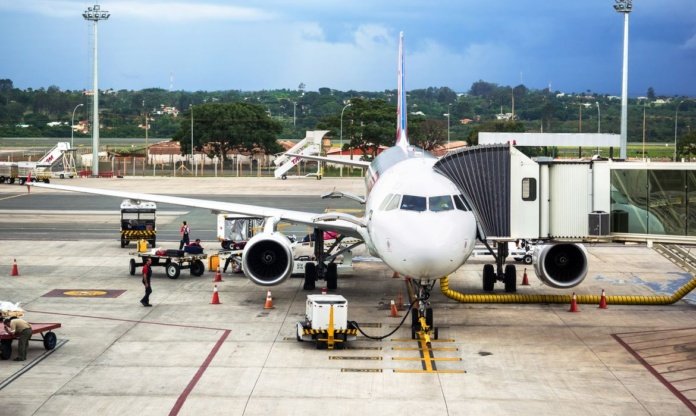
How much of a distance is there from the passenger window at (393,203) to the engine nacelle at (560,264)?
5.78 m

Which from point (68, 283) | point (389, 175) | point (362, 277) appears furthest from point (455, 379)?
point (68, 283)

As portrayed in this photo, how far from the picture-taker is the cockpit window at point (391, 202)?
25.7m

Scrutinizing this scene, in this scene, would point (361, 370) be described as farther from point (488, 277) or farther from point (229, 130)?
point (229, 130)

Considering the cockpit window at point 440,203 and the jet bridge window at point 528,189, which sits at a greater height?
the jet bridge window at point 528,189

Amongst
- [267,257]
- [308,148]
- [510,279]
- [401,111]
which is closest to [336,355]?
[267,257]

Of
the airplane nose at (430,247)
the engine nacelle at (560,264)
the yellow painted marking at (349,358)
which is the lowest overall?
the yellow painted marking at (349,358)

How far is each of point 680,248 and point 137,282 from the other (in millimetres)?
17694

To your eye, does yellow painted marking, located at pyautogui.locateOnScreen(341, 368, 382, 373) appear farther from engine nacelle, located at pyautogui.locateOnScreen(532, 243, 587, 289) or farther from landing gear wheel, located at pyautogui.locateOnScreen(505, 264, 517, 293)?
landing gear wheel, located at pyautogui.locateOnScreen(505, 264, 517, 293)

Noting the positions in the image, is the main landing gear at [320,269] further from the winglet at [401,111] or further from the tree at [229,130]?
the tree at [229,130]

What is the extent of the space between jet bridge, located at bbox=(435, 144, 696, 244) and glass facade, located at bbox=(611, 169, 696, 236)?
0.03 metres

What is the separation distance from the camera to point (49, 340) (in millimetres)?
23891

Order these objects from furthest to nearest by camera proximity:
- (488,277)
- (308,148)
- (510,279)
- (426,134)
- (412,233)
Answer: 1. (426,134)
2. (308,148)
3. (510,279)
4. (488,277)
5. (412,233)

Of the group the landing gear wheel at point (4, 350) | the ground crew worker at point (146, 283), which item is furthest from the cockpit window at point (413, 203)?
the landing gear wheel at point (4, 350)

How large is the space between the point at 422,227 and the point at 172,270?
45.2 feet
